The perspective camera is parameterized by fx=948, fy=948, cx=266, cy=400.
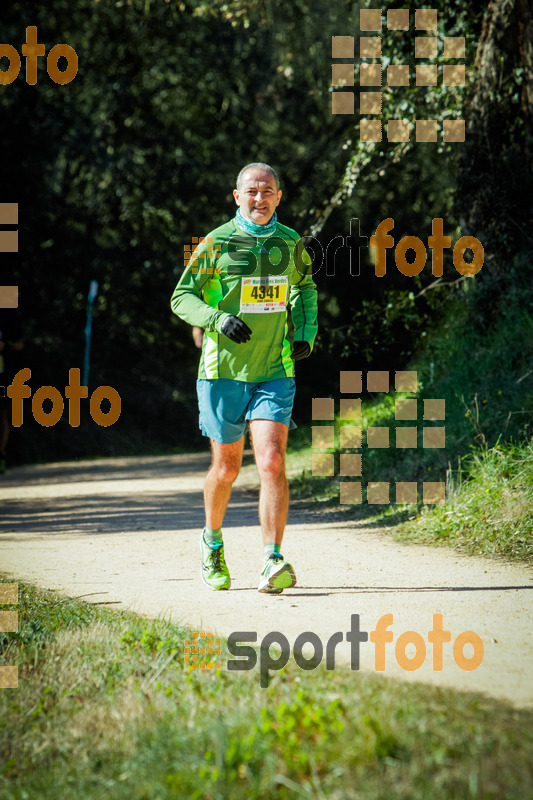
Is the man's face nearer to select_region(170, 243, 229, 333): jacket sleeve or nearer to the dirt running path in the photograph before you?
select_region(170, 243, 229, 333): jacket sleeve

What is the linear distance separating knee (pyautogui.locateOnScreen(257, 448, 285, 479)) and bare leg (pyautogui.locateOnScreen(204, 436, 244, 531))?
262 millimetres

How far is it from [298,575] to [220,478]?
2.84 ft

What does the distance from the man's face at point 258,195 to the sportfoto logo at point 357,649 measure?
2.24m

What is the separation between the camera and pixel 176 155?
2319cm

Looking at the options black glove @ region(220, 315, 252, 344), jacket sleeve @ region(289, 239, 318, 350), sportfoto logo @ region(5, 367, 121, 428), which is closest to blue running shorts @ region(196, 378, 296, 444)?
jacket sleeve @ region(289, 239, 318, 350)

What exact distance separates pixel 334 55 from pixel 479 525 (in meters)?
19.6

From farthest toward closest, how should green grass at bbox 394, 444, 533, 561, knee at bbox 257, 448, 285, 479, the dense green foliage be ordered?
the dense green foliage
green grass at bbox 394, 444, 533, 561
knee at bbox 257, 448, 285, 479

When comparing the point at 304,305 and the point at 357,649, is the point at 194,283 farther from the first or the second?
the point at 357,649

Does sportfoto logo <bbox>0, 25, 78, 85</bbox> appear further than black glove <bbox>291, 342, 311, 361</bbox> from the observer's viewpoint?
Yes

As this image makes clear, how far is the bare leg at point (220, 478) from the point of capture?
17.6 ft

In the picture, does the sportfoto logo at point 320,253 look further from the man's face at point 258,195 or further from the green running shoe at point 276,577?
the green running shoe at point 276,577

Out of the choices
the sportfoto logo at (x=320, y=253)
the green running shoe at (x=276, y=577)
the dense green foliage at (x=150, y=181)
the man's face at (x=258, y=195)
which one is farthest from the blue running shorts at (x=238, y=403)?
the dense green foliage at (x=150, y=181)

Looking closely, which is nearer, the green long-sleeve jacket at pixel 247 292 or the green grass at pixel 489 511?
the green long-sleeve jacket at pixel 247 292

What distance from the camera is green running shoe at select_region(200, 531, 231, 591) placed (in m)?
5.29
